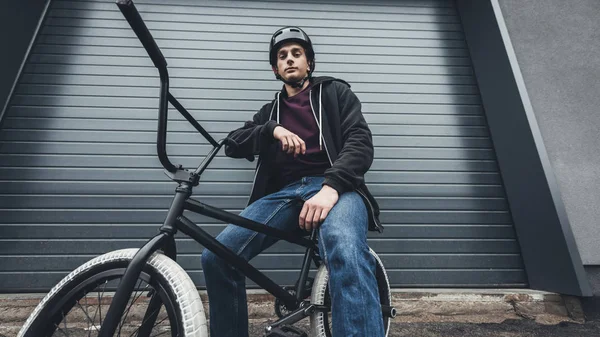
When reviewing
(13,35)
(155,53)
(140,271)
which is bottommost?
(140,271)

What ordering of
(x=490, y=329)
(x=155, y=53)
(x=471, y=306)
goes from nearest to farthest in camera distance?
(x=155, y=53) < (x=490, y=329) < (x=471, y=306)

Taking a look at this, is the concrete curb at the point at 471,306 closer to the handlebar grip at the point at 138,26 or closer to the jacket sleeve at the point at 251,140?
the jacket sleeve at the point at 251,140

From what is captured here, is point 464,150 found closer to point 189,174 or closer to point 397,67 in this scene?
point 397,67

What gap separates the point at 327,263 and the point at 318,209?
245 millimetres

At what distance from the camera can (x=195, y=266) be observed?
9.18 feet

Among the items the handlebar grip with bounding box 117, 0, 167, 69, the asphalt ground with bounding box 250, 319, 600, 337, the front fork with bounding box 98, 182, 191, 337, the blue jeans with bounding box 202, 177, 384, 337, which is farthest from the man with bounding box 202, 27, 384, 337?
the asphalt ground with bounding box 250, 319, 600, 337

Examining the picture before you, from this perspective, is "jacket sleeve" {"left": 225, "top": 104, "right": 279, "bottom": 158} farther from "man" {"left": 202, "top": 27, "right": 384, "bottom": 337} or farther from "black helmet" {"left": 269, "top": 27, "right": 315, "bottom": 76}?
"black helmet" {"left": 269, "top": 27, "right": 315, "bottom": 76}

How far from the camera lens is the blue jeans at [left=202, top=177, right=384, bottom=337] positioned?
1.18 m

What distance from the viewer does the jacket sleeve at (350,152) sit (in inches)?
55.3

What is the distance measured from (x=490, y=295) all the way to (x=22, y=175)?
4.78 metres

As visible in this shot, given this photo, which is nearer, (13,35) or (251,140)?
(251,140)

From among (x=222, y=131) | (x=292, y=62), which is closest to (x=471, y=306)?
(x=292, y=62)

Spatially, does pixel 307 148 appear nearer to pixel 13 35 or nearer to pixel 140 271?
pixel 140 271

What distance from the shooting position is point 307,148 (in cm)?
175
